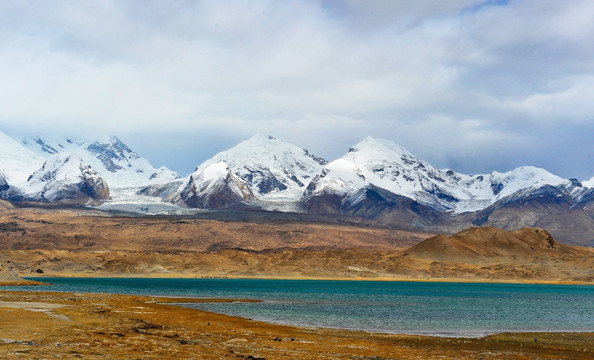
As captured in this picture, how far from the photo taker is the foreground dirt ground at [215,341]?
154ft

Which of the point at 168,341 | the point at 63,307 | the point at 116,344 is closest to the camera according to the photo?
the point at 116,344

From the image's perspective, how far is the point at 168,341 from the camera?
5347 centimetres

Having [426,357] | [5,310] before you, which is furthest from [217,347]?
[5,310]

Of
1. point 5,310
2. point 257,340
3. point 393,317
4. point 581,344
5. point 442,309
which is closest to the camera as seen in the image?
point 257,340

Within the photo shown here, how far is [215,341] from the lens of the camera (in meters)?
56.3

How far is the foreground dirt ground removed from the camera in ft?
154

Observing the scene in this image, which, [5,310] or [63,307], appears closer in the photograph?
[5,310]

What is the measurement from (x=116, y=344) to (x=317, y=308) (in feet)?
211

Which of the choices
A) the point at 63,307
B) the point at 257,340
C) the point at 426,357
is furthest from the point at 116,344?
the point at 63,307

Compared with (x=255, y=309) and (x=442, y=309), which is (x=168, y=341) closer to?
(x=255, y=309)

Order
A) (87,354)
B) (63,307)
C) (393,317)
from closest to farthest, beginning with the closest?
(87,354) → (63,307) → (393,317)

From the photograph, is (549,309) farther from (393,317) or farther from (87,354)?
(87,354)

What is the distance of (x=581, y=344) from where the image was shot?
210 ft

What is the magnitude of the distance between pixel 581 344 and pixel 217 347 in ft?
109
